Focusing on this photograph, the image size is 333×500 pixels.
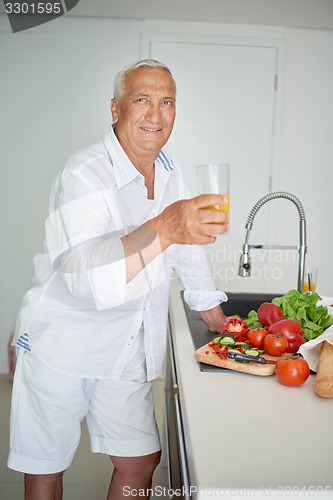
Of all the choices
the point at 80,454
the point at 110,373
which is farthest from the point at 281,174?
the point at 110,373

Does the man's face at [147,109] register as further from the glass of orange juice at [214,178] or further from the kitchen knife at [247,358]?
the kitchen knife at [247,358]

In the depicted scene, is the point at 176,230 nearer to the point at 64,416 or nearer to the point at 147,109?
the point at 147,109

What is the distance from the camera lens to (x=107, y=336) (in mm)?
1474

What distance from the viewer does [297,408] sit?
3.45 feet

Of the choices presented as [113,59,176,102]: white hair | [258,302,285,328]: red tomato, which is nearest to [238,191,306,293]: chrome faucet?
[258,302,285,328]: red tomato

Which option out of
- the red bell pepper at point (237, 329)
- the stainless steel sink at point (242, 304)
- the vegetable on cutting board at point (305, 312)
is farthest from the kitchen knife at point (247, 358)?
the stainless steel sink at point (242, 304)

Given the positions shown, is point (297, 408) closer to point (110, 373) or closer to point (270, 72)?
point (110, 373)

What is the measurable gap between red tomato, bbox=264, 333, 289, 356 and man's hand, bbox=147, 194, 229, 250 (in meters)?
0.34

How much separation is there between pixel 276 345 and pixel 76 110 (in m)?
2.67

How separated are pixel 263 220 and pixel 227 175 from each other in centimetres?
254

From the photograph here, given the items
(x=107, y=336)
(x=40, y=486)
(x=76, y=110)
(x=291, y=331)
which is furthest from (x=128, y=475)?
(x=76, y=110)

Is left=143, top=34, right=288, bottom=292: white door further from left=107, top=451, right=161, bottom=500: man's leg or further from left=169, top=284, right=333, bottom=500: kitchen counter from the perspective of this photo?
left=169, top=284, right=333, bottom=500: kitchen counter

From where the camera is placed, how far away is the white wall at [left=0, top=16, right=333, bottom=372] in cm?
351

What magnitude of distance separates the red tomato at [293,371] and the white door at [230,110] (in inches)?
94.5
